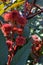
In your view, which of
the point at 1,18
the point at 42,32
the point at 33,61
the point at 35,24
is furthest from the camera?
the point at 35,24

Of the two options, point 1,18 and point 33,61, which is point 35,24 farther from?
point 1,18

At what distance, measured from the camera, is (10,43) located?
1.95ft

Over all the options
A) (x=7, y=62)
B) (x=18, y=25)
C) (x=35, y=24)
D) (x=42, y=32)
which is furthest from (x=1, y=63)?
(x=35, y=24)

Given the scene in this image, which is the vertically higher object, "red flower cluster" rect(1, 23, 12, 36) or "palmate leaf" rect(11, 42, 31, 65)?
"red flower cluster" rect(1, 23, 12, 36)

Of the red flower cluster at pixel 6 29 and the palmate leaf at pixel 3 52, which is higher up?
the red flower cluster at pixel 6 29

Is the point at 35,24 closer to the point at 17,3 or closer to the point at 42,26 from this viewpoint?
the point at 42,26

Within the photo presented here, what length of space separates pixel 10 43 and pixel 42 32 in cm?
57

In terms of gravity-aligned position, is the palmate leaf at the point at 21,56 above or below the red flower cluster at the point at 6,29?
below

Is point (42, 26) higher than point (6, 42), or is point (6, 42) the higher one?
point (6, 42)

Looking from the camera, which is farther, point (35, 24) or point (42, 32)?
point (35, 24)

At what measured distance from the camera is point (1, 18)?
659 millimetres

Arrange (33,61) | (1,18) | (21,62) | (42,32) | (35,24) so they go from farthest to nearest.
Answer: (35,24)
(42,32)
(33,61)
(1,18)
(21,62)

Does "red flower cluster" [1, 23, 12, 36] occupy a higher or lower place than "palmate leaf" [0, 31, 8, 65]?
higher

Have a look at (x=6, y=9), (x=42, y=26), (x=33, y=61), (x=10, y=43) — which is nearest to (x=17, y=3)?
(x=6, y=9)
